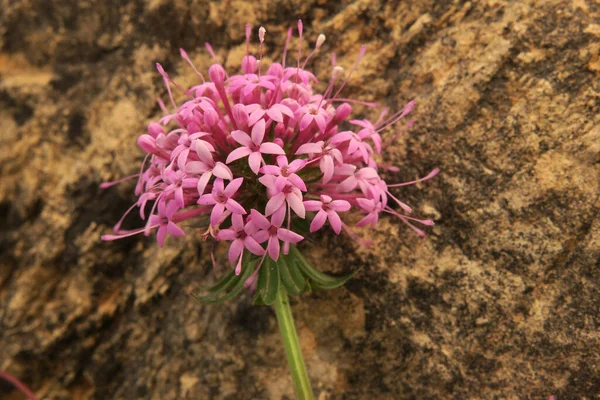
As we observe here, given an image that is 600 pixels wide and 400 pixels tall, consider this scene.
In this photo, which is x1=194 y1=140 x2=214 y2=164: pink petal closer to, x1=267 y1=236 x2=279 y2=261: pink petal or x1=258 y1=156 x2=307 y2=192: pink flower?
x1=258 y1=156 x2=307 y2=192: pink flower

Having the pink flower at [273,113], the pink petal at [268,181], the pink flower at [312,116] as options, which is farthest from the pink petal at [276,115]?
the pink petal at [268,181]

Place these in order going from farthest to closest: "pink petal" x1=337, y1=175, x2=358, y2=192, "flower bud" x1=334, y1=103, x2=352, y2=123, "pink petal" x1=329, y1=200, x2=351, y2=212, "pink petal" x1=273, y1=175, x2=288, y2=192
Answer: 1. "flower bud" x1=334, y1=103, x2=352, y2=123
2. "pink petal" x1=337, y1=175, x2=358, y2=192
3. "pink petal" x1=329, y1=200, x2=351, y2=212
4. "pink petal" x1=273, y1=175, x2=288, y2=192

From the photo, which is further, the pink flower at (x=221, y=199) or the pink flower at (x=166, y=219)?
the pink flower at (x=166, y=219)

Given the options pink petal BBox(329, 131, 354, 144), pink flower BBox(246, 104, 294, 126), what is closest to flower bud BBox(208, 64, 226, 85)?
pink flower BBox(246, 104, 294, 126)

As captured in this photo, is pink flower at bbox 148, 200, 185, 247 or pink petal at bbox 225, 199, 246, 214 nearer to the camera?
pink petal at bbox 225, 199, 246, 214

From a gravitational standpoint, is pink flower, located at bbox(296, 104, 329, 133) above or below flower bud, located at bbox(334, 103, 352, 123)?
above

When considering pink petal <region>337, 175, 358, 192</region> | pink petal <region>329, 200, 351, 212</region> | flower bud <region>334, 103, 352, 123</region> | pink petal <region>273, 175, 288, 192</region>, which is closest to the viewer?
pink petal <region>273, 175, 288, 192</region>

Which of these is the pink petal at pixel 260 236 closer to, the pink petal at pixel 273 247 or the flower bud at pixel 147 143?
the pink petal at pixel 273 247

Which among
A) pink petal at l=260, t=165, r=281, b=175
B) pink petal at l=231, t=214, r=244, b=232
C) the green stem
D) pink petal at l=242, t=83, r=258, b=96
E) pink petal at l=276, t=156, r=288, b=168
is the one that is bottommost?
the green stem

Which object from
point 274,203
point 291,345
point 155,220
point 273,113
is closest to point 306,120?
point 273,113
